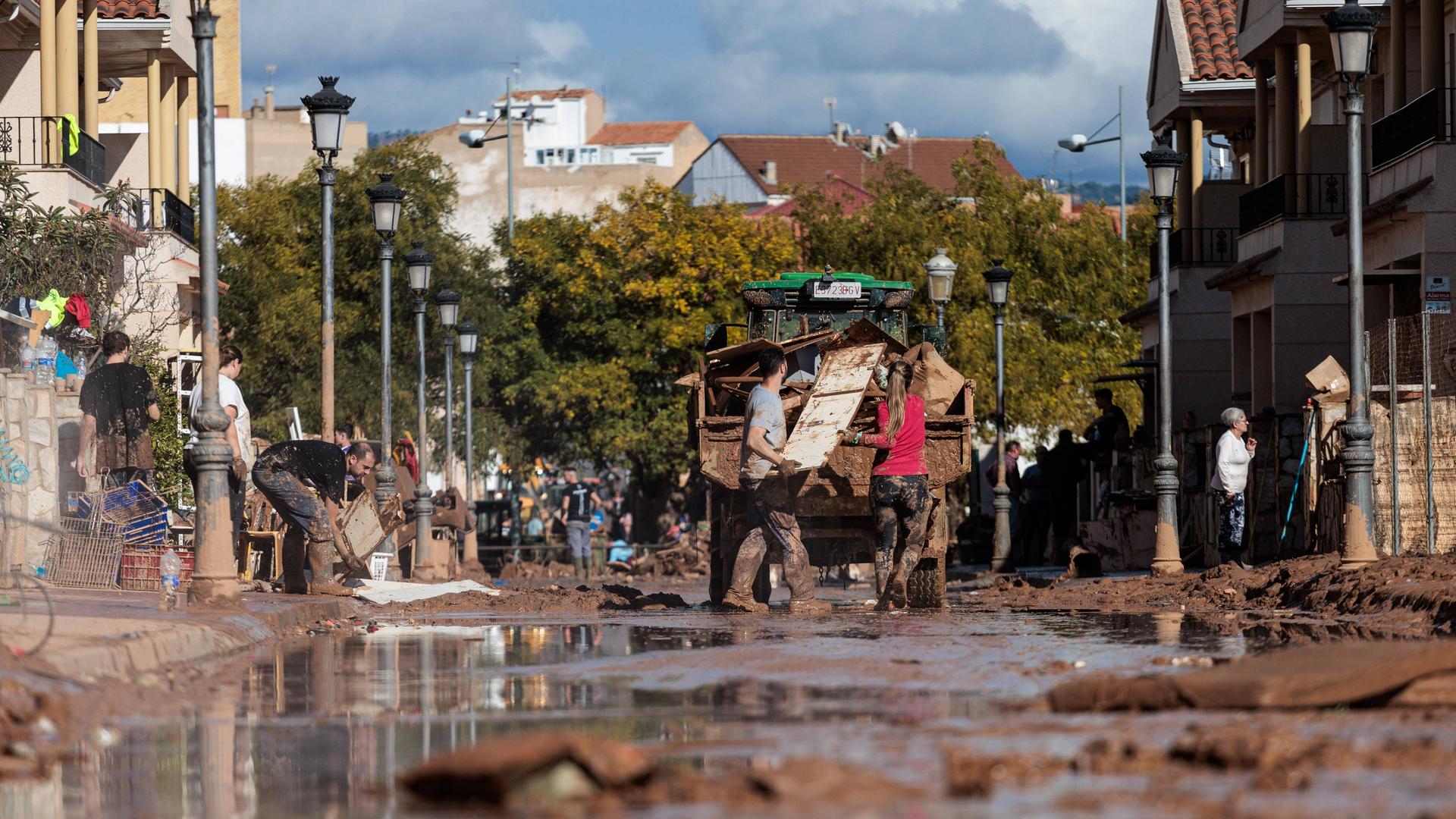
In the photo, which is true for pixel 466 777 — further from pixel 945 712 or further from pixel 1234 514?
pixel 1234 514

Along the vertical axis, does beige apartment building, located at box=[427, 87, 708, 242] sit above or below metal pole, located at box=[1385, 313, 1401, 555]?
above

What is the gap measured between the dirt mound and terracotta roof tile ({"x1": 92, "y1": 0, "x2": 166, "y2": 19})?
1596cm

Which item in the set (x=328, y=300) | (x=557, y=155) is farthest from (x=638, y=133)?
(x=328, y=300)

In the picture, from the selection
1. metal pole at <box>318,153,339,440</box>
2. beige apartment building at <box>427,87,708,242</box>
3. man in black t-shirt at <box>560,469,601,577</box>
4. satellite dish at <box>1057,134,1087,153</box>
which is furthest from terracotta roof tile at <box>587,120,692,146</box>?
metal pole at <box>318,153,339,440</box>

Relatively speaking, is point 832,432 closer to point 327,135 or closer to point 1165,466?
point 1165,466

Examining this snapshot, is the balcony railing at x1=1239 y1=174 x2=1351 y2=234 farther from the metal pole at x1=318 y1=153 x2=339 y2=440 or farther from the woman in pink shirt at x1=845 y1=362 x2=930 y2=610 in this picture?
the woman in pink shirt at x1=845 y1=362 x2=930 y2=610

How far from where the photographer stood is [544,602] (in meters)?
20.3

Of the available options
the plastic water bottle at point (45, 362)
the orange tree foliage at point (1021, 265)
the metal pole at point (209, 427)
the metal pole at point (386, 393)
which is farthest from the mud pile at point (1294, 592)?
the orange tree foliage at point (1021, 265)

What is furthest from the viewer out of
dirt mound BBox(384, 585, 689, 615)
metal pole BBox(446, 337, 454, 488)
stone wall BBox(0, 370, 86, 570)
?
metal pole BBox(446, 337, 454, 488)

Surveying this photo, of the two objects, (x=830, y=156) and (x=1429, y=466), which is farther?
(x=830, y=156)

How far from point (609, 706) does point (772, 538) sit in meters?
7.66

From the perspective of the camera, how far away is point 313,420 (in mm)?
48031

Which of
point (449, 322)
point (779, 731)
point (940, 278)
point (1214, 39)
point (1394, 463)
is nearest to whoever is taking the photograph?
point (779, 731)

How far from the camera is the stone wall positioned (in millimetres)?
16984
